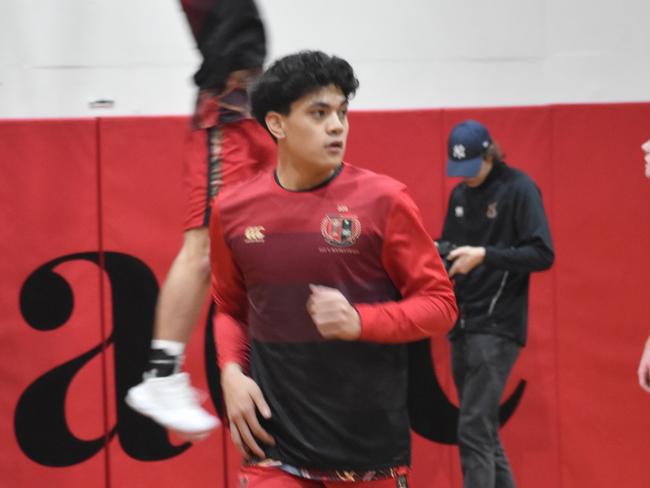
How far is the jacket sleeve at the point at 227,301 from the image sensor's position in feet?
8.00

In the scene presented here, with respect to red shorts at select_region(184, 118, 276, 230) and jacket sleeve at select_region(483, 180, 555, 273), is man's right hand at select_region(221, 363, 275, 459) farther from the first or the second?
jacket sleeve at select_region(483, 180, 555, 273)

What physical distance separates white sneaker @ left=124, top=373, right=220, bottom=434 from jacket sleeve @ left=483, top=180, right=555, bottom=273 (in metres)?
1.73

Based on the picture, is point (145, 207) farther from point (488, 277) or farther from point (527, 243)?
point (527, 243)

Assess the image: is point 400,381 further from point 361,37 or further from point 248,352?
point 361,37

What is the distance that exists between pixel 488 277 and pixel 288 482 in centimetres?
226

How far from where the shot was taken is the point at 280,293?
2305mm

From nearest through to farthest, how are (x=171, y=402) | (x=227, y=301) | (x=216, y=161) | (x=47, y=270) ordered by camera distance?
(x=227, y=301) < (x=171, y=402) < (x=216, y=161) < (x=47, y=270)

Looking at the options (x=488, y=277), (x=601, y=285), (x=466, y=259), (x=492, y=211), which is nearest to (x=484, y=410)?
(x=488, y=277)

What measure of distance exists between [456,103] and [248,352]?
8.82 ft

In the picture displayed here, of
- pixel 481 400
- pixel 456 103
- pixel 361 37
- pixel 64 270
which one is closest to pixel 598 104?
pixel 456 103

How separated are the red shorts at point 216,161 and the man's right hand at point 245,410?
0.79 m

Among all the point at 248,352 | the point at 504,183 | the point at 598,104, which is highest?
the point at 598,104

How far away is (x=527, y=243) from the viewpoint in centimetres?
417

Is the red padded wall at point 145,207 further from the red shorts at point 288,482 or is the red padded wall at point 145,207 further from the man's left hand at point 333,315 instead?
the man's left hand at point 333,315
